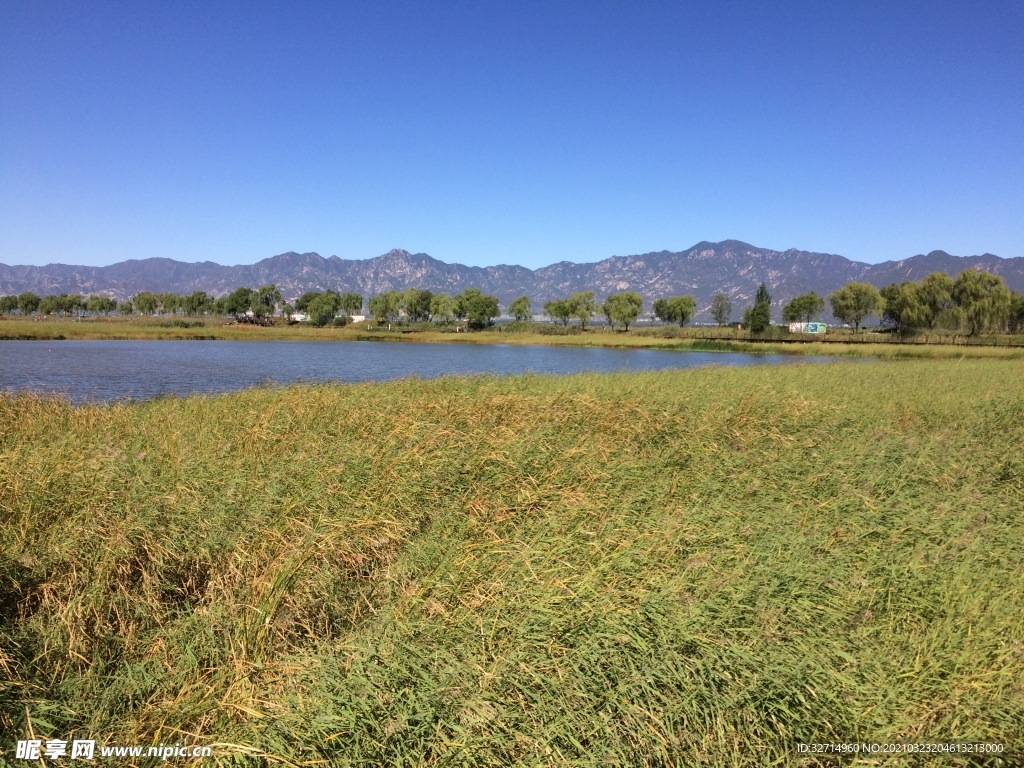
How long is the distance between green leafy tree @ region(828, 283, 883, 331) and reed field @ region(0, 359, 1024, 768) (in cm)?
13177

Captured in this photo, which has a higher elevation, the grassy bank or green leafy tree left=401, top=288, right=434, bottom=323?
green leafy tree left=401, top=288, right=434, bottom=323

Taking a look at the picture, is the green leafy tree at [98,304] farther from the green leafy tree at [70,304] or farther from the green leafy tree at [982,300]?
the green leafy tree at [982,300]

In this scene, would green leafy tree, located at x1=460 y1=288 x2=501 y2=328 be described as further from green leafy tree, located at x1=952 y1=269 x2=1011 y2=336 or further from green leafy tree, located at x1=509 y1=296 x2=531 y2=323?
green leafy tree, located at x1=952 y1=269 x2=1011 y2=336

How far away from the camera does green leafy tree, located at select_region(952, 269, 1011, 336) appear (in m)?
87.9

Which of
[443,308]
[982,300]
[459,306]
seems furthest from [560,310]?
[982,300]

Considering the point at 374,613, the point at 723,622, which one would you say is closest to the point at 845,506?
the point at 723,622

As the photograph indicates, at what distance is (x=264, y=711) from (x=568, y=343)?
102643 millimetres

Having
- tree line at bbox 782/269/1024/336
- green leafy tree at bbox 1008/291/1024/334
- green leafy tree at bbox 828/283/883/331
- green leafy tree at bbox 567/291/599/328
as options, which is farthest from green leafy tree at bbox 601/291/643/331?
green leafy tree at bbox 1008/291/1024/334

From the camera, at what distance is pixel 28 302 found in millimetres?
181750

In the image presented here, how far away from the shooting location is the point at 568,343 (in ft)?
346

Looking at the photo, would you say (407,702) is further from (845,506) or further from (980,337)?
(980,337)

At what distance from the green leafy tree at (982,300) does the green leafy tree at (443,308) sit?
11382cm

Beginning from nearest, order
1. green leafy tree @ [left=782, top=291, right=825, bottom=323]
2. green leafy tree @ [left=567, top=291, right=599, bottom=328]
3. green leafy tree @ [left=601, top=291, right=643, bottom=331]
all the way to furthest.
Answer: green leafy tree @ [left=601, top=291, right=643, bottom=331]
green leafy tree @ [left=782, top=291, right=825, bottom=323]
green leafy tree @ [left=567, top=291, right=599, bottom=328]

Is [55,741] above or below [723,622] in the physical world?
below
